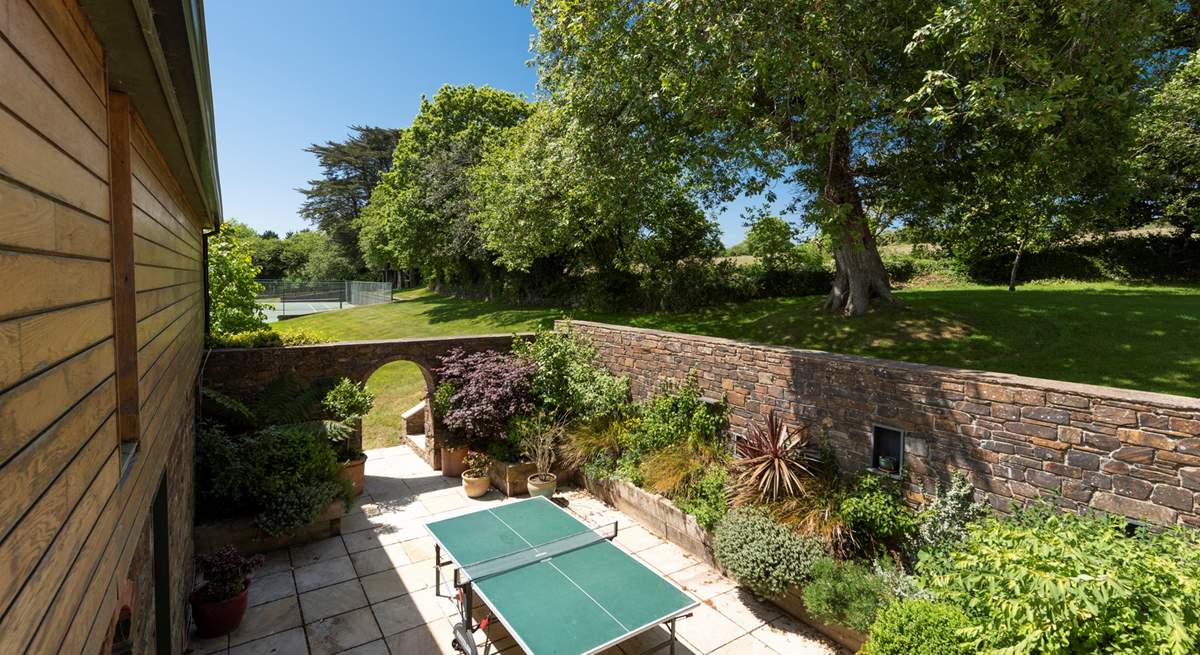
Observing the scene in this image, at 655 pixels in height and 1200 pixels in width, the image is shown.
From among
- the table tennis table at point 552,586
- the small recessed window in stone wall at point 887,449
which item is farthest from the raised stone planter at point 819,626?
the small recessed window in stone wall at point 887,449

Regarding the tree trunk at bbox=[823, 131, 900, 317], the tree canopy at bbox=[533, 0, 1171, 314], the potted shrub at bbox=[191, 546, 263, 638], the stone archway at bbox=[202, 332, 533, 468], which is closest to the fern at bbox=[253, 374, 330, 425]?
the stone archway at bbox=[202, 332, 533, 468]

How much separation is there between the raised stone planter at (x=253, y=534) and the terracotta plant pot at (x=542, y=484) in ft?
9.24

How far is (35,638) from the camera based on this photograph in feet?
3.76

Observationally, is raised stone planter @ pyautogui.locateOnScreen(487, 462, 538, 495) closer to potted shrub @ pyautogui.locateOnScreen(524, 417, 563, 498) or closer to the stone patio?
potted shrub @ pyautogui.locateOnScreen(524, 417, 563, 498)

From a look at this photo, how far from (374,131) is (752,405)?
145ft

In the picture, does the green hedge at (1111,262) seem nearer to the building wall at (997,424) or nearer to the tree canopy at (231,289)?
the building wall at (997,424)

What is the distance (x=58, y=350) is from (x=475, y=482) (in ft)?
25.4

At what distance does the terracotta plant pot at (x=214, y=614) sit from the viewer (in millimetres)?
5156

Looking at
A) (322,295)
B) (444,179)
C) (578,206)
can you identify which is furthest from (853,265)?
(322,295)

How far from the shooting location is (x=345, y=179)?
44.1m

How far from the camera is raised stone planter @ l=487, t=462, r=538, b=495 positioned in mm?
8828

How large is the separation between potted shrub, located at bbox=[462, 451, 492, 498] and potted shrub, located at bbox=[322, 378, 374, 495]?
170cm

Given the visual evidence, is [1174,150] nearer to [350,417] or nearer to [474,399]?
[474,399]

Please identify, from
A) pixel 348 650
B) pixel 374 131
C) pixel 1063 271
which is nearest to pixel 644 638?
pixel 348 650
